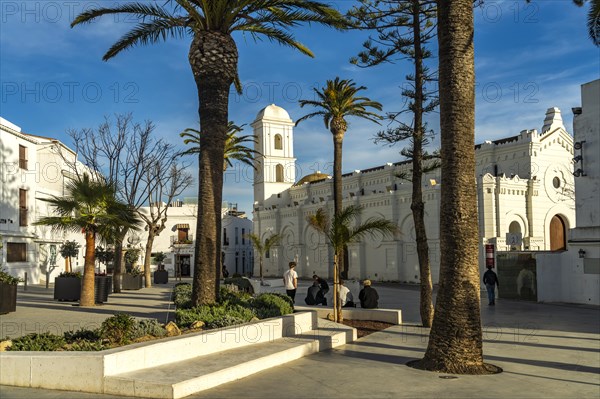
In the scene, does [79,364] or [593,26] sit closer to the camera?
[79,364]

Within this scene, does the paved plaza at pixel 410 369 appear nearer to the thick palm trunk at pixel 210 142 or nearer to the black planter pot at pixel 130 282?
the thick palm trunk at pixel 210 142

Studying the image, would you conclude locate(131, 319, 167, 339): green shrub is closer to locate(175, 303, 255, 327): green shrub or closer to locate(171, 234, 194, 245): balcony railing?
locate(175, 303, 255, 327): green shrub

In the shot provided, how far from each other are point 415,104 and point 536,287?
12.3 m

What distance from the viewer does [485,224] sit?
36000 millimetres

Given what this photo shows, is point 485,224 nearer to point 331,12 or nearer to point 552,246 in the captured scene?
point 552,246

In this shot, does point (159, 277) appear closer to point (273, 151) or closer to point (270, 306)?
point (273, 151)

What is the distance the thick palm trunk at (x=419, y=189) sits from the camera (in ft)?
51.1

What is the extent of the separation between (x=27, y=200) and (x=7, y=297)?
21.2 m

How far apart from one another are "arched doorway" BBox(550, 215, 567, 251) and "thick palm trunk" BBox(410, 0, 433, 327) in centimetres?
2744

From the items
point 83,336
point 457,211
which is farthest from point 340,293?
point 83,336

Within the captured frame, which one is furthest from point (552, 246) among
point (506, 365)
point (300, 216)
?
point (506, 365)

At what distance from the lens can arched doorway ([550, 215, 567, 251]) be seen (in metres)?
40.1

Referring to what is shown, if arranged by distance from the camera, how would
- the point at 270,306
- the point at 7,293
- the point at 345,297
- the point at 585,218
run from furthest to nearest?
the point at 585,218 → the point at 345,297 → the point at 7,293 → the point at 270,306

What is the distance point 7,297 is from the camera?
675 inches
